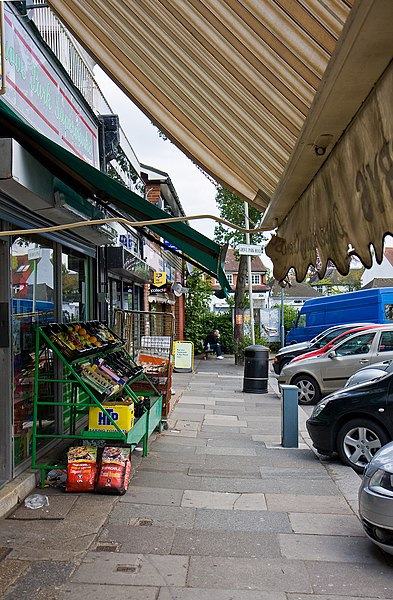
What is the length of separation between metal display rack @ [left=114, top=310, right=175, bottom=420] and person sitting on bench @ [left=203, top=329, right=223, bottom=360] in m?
17.4

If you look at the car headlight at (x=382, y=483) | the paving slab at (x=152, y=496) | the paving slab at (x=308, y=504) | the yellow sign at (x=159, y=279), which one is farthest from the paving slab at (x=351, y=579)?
the yellow sign at (x=159, y=279)

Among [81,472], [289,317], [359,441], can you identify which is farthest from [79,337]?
[289,317]

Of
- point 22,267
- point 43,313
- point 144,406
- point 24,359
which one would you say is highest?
point 22,267

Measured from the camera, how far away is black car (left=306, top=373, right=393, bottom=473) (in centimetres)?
816

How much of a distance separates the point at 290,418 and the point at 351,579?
500 centimetres

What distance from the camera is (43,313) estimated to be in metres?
8.02

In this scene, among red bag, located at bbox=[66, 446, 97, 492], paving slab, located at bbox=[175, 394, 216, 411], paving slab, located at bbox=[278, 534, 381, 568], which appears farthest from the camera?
paving slab, located at bbox=[175, 394, 216, 411]

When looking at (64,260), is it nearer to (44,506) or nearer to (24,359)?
(24,359)

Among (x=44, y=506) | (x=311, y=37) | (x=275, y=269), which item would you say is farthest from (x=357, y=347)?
(x=311, y=37)

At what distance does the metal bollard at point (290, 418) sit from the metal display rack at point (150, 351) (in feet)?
6.38

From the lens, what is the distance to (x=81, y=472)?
686cm

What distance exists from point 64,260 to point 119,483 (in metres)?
3.33

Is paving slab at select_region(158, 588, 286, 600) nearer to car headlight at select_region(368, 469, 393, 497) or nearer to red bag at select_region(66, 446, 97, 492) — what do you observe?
car headlight at select_region(368, 469, 393, 497)

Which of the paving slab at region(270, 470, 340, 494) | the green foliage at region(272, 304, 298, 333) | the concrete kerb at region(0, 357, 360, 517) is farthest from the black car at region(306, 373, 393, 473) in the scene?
the green foliage at region(272, 304, 298, 333)
